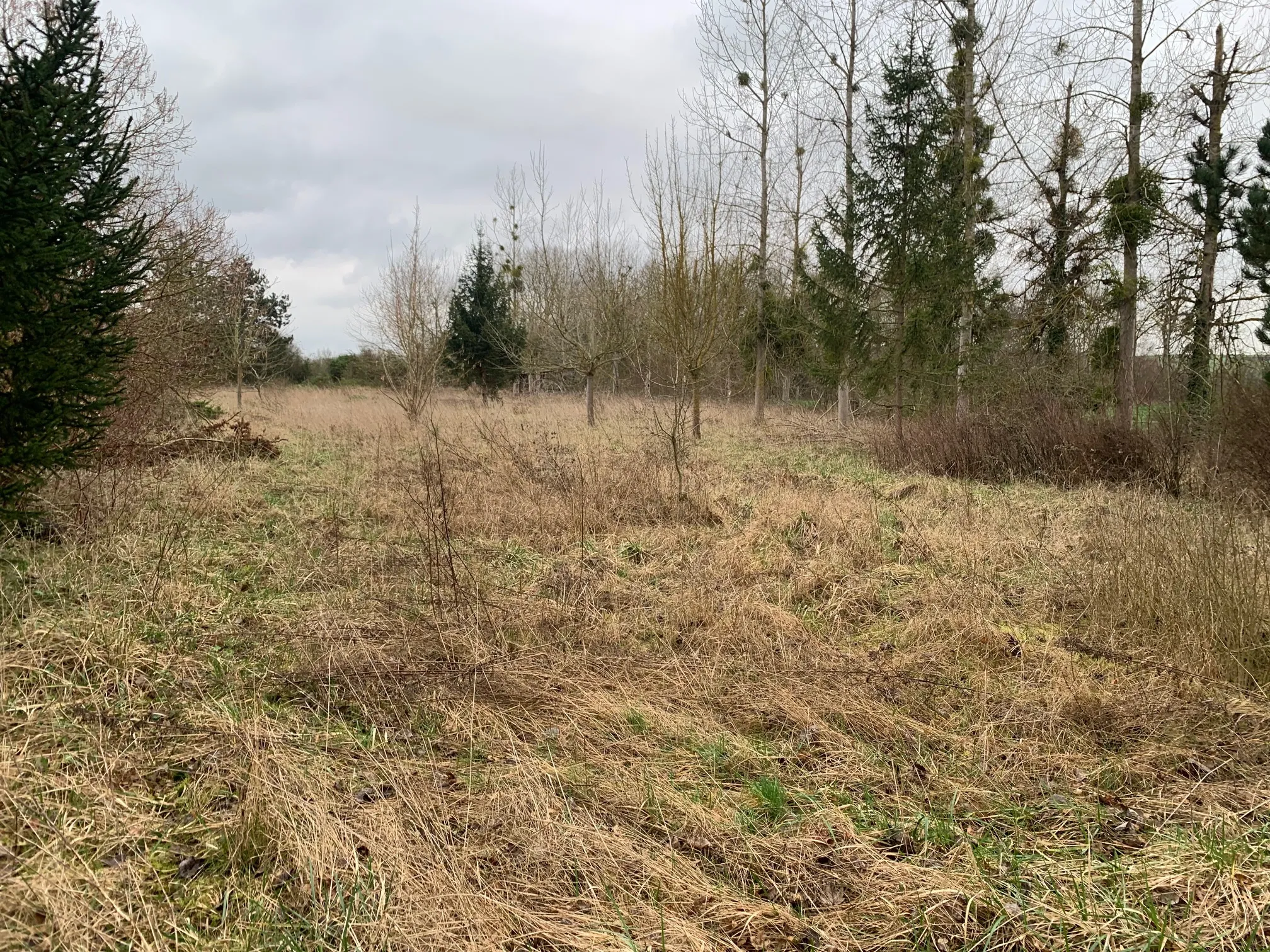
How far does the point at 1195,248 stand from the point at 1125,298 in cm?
193

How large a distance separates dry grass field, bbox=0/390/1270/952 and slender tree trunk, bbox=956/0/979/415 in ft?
29.1

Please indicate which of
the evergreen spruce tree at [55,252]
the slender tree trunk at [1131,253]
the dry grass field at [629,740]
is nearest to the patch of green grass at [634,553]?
the dry grass field at [629,740]

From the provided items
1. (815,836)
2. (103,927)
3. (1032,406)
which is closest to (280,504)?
(103,927)

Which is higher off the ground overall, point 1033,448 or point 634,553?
point 1033,448

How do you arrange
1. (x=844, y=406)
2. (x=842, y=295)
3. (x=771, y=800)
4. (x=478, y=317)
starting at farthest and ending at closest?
(x=478, y=317) → (x=844, y=406) → (x=842, y=295) → (x=771, y=800)

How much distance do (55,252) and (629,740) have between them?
449 cm

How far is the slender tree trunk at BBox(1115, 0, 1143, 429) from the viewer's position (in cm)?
1103

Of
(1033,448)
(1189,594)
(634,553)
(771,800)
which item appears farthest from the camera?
(1033,448)

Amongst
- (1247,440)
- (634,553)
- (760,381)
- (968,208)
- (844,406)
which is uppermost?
(968,208)

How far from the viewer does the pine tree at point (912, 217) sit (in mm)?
13719

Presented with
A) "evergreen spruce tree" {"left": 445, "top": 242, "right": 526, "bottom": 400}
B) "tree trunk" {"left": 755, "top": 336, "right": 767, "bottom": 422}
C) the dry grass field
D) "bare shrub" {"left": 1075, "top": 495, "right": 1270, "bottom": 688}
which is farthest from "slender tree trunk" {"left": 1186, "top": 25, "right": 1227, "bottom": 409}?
"evergreen spruce tree" {"left": 445, "top": 242, "right": 526, "bottom": 400}

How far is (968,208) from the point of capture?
45.8 feet

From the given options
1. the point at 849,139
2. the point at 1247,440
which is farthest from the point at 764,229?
the point at 1247,440

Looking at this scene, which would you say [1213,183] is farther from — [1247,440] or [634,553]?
[634,553]
